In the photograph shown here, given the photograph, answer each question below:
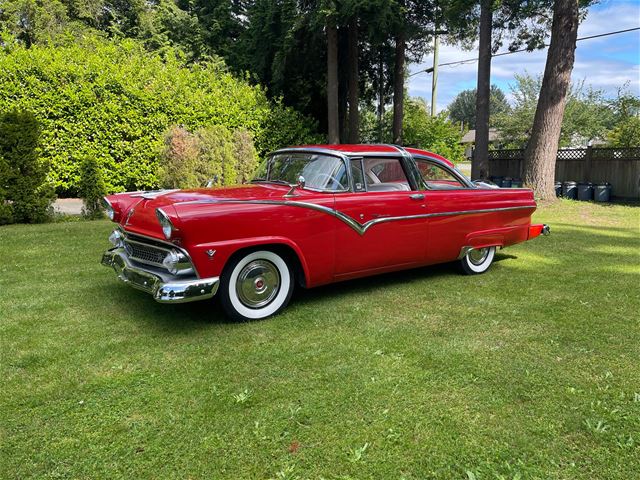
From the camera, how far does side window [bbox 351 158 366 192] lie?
460cm

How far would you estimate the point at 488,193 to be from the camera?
561 cm

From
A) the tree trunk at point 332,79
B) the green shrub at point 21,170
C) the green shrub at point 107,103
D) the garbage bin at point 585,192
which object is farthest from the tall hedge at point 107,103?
the garbage bin at point 585,192

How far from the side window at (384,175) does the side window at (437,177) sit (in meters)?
0.30

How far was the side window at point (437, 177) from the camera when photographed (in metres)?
5.23

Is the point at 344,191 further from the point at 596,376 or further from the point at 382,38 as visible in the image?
the point at 382,38

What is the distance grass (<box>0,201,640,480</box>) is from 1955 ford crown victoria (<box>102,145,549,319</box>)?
1.29ft

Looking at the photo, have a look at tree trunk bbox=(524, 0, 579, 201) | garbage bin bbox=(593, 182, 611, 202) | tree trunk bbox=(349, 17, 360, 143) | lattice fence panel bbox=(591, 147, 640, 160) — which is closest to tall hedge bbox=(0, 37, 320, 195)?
tree trunk bbox=(349, 17, 360, 143)

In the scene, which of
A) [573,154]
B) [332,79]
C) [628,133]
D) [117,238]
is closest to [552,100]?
[573,154]

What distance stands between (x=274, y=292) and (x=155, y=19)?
20.9 m

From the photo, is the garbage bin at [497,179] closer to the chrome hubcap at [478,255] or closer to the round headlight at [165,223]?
the chrome hubcap at [478,255]

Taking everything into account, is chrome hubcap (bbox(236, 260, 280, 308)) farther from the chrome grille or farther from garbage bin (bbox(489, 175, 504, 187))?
garbage bin (bbox(489, 175, 504, 187))

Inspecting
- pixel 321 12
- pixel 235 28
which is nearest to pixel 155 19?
pixel 235 28

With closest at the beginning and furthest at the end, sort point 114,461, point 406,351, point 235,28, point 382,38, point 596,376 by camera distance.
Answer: point 114,461
point 596,376
point 406,351
point 382,38
point 235,28

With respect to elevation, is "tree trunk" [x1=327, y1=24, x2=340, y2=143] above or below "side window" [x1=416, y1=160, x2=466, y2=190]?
above
